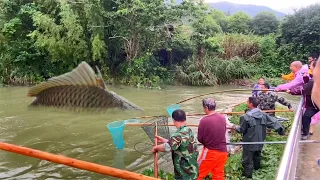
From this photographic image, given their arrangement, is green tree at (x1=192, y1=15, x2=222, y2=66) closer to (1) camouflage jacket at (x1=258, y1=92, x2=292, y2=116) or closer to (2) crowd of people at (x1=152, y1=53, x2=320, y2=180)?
(1) camouflage jacket at (x1=258, y1=92, x2=292, y2=116)

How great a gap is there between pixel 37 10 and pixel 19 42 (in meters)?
2.10

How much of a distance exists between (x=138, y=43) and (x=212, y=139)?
50.4 ft

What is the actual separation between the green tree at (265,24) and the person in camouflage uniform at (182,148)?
22.5 meters

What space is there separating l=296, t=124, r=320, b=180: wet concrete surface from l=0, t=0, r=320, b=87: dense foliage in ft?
44.7

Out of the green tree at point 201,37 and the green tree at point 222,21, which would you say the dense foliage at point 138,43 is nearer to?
the green tree at point 201,37

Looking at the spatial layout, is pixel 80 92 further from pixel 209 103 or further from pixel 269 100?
→ pixel 269 100

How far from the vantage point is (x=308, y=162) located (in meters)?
4.34

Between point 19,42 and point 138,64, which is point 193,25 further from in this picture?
Result: point 19,42

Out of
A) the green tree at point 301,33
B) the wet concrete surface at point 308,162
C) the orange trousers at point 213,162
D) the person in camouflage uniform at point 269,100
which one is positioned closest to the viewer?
the wet concrete surface at point 308,162

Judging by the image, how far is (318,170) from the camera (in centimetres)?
405

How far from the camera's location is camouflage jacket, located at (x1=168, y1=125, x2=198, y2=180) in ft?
12.4

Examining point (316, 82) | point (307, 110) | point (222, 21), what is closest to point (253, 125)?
point (307, 110)

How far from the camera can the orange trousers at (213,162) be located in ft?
14.3

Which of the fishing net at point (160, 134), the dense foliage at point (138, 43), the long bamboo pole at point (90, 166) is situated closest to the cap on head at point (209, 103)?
the fishing net at point (160, 134)
